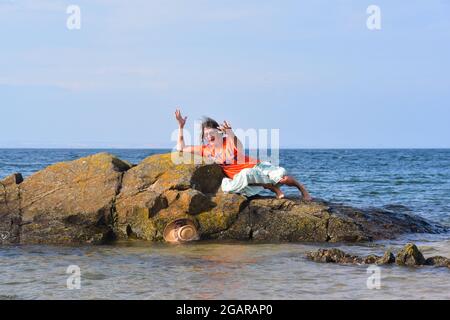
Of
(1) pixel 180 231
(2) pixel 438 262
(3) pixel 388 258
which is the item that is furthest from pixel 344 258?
(1) pixel 180 231

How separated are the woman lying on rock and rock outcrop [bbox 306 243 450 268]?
8.60 ft

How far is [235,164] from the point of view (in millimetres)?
14000

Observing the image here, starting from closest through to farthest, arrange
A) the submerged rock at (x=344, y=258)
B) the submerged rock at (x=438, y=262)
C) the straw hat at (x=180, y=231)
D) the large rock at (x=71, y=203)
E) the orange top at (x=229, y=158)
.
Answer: the submerged rock at (x=438, y=262) < the submerged rock at (x=344, y=258) < the straw hat at (x=180, y=231) < the large rock at (x=71, y=203) < the orange top at (x=229, y=158)

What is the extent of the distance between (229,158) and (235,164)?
19 cm

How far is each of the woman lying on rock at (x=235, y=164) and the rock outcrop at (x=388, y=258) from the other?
8.60 feet

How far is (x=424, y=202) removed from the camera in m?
22.4

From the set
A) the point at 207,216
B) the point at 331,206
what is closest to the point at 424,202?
the point at 331,206

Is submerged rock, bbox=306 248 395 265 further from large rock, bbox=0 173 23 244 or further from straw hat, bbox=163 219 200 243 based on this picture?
large rock, bbox=0 173 23 244

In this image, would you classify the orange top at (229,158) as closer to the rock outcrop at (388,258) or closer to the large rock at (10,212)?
the rock outcrop at (388,258)

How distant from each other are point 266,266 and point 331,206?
358 centimetres

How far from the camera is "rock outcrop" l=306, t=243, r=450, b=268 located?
1070 centimetres

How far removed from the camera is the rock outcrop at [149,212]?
516 inches

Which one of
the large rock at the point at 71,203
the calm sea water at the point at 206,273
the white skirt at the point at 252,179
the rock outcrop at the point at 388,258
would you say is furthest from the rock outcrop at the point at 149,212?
the rock outcrop at the point at 388,258

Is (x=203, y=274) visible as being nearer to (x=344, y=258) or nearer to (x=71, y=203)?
(x=344, y=258)
